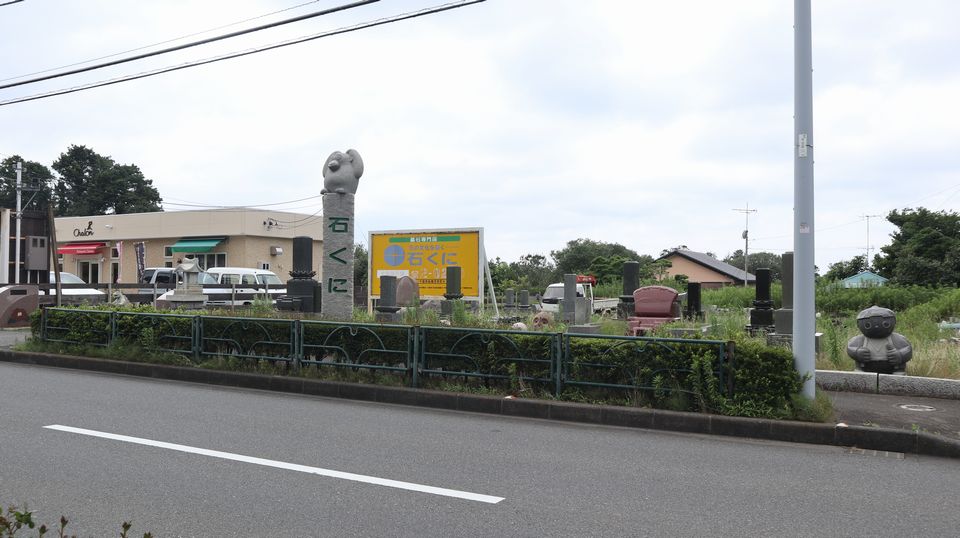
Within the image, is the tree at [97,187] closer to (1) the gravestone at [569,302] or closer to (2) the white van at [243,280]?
(2) the white van at [243,280]

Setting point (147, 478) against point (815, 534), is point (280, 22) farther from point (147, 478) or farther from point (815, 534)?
point (815, 534)

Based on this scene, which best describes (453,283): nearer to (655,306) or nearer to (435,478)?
(655,306)

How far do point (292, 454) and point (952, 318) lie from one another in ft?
55.9

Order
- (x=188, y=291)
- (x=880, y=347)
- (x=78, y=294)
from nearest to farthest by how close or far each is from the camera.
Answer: (x=880, y=347), (x=188, y=291), (x=78, y=294)

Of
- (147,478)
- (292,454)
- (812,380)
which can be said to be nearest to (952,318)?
(812,380)

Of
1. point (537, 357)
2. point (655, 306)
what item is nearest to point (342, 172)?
point (655, 306)

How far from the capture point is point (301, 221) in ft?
143

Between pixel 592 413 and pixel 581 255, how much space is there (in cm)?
5395

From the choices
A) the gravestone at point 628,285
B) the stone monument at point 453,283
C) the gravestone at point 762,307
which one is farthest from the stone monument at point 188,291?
the gravestone at point 762,307

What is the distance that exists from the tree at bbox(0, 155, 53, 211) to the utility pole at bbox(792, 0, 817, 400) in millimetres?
86238

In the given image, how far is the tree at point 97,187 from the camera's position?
73938 mm

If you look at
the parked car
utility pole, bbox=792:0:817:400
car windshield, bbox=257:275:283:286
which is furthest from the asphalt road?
car windshield, bbox=257:275:283:286

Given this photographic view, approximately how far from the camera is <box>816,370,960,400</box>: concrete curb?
30.1ft

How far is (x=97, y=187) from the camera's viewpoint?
74.0 metres
